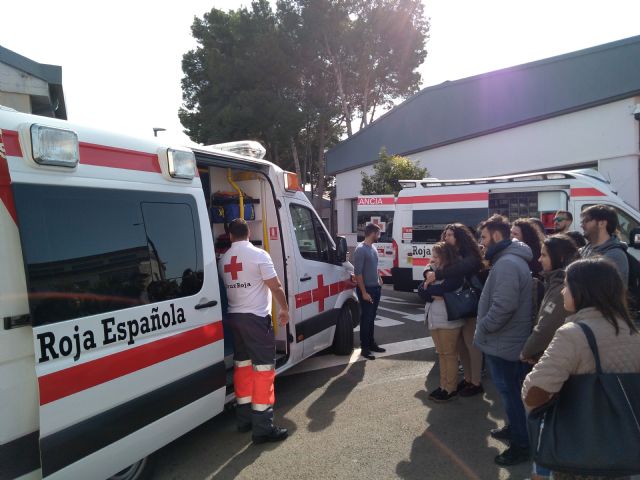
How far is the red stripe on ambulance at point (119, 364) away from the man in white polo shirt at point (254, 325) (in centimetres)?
35

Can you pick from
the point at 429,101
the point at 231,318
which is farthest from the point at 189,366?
the point at 429,101

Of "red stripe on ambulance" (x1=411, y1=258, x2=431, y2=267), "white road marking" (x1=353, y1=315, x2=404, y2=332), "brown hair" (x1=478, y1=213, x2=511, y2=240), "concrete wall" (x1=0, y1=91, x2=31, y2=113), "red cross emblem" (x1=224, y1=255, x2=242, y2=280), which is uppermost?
"concrete wall" (x1=0, y1=91, x2=31, y2=113)

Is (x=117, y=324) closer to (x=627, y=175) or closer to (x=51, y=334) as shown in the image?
(x=51, y=334)

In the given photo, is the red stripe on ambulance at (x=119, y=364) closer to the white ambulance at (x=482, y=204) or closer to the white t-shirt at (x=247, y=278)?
the white t-shirt at (x=247, y=278)

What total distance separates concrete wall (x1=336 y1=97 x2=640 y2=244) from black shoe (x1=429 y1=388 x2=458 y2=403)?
10750 millimetres

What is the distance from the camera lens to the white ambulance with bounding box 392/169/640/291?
25.6ft

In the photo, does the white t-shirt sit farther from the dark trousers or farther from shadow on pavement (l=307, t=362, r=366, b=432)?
the dark trousers

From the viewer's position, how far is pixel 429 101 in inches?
768

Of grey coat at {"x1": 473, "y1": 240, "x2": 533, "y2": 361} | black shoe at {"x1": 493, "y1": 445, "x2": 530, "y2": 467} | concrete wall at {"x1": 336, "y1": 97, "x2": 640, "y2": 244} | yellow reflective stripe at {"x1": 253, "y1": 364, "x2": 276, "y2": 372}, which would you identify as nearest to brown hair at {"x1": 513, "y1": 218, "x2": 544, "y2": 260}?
grey coat at {"x1": 473, "y1": 240, "x2": 533, "y2": 361}

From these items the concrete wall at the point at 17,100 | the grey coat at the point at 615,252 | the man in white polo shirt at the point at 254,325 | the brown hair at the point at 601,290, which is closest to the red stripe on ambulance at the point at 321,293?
the man in white polo shirt at the point at 254,325

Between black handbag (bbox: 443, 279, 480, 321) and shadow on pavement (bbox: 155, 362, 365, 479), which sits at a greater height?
black handbag (bbox: 443, 279, 480, 321)

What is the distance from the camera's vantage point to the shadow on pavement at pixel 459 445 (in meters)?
3.20

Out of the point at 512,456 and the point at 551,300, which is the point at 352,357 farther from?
the point at 551,300

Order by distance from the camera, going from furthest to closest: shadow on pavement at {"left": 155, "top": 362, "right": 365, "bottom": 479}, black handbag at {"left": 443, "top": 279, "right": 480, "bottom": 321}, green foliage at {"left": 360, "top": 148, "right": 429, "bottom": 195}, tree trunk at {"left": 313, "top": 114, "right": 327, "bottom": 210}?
tree trunk at {"left": 313, "top": 114, "right": 327, "bottom": 210} < green foliage at {"left": 360, "top": 148, "right": 429, "bottom": 195} < black handbag at {"left": 443, "top": 279, "right": 480, "bottom": 321} < shadow on pavement at {"left": 155, "top": 362, "right": 365, "bottom": 479}
